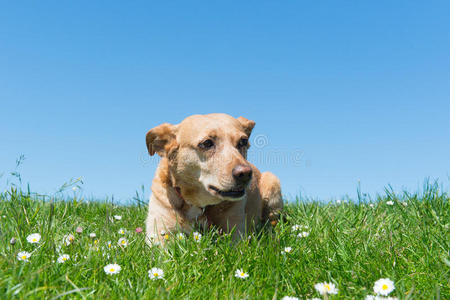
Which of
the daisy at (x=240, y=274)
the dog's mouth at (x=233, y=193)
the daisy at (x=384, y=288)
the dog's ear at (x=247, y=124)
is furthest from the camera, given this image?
the dog's ear at (x=247, y=124)

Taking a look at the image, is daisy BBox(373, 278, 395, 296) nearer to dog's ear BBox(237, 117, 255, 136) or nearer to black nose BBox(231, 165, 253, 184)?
black nose BBox(231, 165, 253, 184)

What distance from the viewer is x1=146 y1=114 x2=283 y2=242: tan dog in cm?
416

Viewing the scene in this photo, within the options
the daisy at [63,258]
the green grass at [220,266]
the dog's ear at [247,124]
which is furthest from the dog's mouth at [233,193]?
the daisy at [63,258]

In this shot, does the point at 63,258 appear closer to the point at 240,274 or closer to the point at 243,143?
the point at 240,274

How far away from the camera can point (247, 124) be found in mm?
5164

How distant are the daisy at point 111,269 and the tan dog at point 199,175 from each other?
1388mm

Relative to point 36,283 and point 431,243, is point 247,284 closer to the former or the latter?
point 36,283

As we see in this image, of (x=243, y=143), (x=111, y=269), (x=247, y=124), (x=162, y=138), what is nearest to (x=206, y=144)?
(x=243, y=143)

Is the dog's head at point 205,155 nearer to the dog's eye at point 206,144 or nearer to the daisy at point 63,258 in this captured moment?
the dog's eye at point 206,144

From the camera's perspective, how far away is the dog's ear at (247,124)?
5.13 m

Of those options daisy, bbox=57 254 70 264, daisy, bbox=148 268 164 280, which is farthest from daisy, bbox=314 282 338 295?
daisy, bbox=57 254 70 264

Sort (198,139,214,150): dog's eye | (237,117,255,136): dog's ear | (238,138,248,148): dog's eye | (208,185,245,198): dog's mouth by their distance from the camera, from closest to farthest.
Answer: (208,185,245,198): dog's mouth < (198,139,214,150): dog's eye < (238,138,248,148): dog's eye < (237,117,255,136): dog's ear

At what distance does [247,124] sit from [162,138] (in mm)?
1199

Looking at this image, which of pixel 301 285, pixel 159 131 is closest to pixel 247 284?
Result: pixel 301 285
